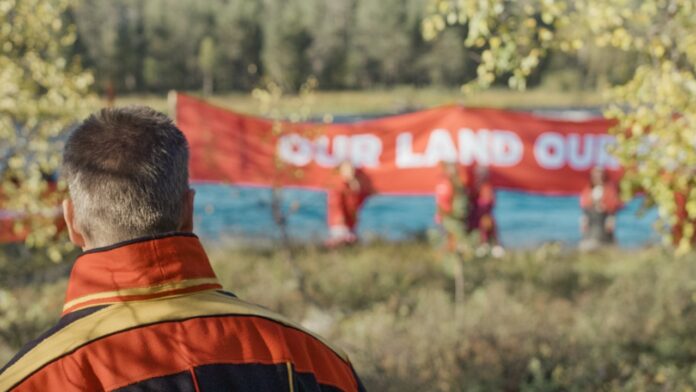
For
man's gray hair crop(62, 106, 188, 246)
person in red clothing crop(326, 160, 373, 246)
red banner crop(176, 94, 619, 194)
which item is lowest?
person in red clothing crop(326, 160, 373, 246)

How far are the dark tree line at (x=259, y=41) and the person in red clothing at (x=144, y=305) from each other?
23.5 meters

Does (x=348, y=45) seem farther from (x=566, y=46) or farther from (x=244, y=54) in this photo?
(x=566, y=46)

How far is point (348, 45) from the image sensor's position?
31109mm

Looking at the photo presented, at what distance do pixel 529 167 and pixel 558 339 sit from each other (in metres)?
4.88

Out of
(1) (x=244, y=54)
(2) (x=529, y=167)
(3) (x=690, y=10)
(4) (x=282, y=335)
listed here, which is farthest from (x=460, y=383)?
(1) (x=244, y=54)

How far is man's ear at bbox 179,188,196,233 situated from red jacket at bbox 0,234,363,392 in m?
0.08

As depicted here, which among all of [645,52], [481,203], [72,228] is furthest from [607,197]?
[72,228]

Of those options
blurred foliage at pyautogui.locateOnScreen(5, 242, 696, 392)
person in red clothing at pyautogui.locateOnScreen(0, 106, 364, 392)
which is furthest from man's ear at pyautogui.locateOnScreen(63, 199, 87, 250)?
blurred foliage at pyautogui.locateOnScreen(5, 242, 696, 392)

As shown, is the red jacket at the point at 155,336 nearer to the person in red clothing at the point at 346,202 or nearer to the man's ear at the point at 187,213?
the man's ear at the point at 187,213

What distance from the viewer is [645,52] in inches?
163

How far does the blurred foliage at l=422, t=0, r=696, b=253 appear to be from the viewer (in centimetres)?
362

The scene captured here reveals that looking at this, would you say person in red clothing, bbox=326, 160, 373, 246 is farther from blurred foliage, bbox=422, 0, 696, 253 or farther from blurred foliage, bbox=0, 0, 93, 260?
blurred foliage, bbox=422, 0, 696, 253

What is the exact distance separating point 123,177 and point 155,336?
0.33 meters

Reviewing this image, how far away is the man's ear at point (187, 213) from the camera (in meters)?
1.57
